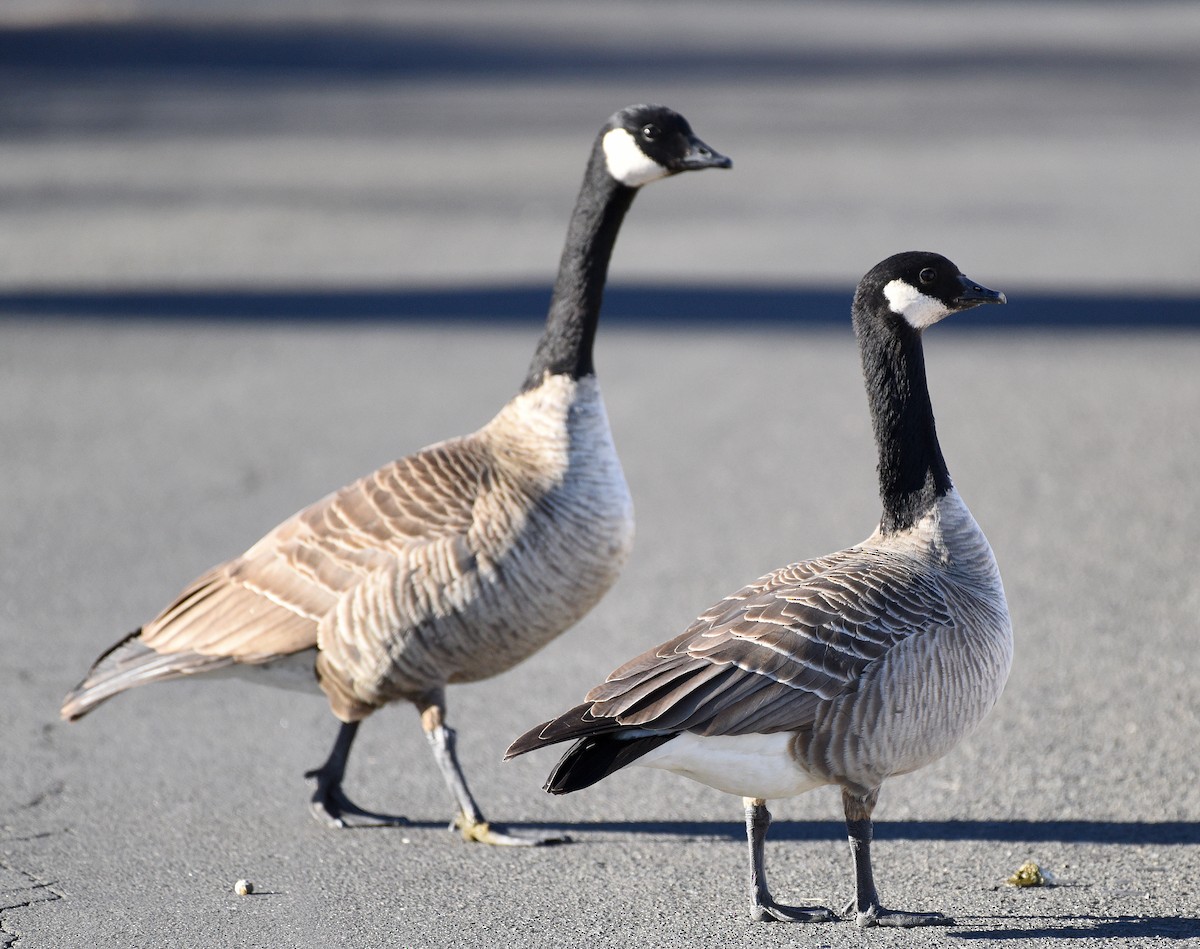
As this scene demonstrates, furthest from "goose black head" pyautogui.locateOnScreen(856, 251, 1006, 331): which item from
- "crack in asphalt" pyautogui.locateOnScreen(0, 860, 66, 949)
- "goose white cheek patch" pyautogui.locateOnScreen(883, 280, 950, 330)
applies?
"crack in asphalt" pyautogui.locateOnScreen(0, 860, 66, 949)

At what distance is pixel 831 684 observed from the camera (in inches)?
136

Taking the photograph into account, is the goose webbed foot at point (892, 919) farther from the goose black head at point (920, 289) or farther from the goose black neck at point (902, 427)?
the goose black head at point (920, 289)

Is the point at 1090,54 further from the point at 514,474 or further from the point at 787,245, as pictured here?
the point at 514,474

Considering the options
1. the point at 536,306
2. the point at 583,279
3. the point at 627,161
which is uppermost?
the point at 627,161

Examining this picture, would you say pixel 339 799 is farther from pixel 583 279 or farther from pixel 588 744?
pixel 583 279

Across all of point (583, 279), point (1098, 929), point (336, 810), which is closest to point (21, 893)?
point (336, 810)

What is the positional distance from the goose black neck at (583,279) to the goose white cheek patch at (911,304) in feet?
3.50

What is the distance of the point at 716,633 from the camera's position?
3.56 m

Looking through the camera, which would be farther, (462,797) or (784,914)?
(462,797)

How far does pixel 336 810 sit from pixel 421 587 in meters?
0.73

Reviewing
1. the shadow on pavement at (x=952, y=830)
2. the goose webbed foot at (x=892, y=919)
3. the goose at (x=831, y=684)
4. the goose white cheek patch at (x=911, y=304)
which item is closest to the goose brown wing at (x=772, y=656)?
the goose at (x=831, y=684)

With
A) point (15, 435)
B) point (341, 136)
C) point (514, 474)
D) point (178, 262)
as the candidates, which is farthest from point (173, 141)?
point (514, 474)

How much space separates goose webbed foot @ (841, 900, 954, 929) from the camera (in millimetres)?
3680

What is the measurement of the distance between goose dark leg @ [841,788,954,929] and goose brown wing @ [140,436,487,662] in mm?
1262
